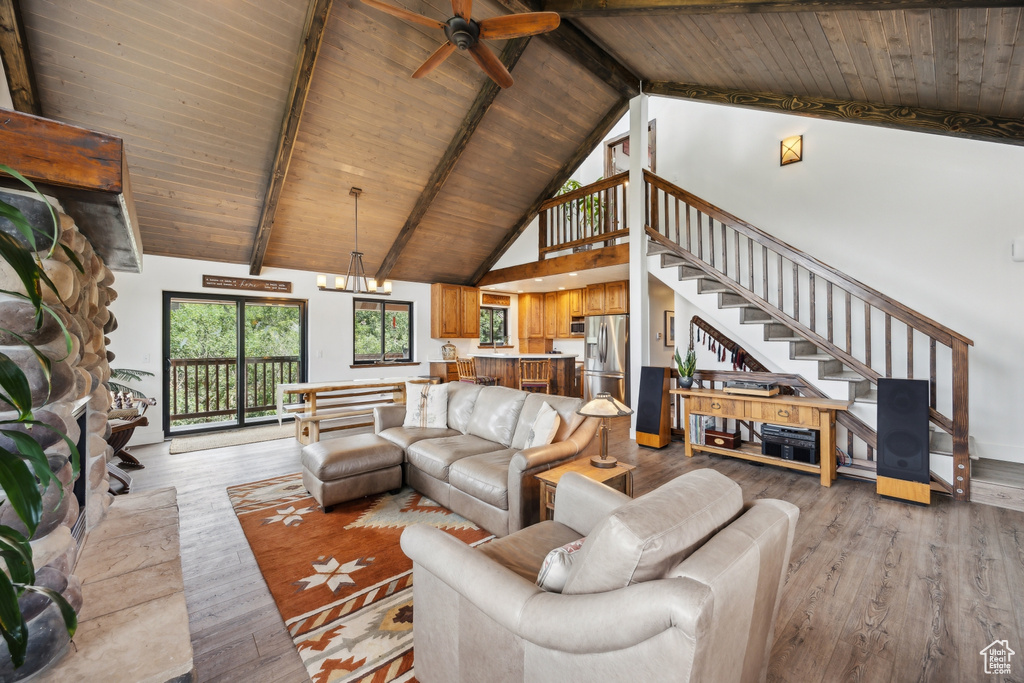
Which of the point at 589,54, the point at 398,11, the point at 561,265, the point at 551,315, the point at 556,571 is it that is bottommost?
the point at 556,571

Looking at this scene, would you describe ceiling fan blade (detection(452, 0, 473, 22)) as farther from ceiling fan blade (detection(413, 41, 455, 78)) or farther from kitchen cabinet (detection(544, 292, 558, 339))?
kitchen cabinet (detection(544, 292, 558, 339))

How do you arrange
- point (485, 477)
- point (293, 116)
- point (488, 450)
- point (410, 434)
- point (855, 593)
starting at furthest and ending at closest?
1. point (293, 116)
2. point (410, 434)
3. point (488, 450)
4. point (485, 477)
5. point (855, 593)

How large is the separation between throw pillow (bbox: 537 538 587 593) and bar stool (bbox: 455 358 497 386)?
237 inches

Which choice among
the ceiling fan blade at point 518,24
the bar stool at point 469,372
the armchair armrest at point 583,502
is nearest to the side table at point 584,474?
the armchair armrest at point 583,502

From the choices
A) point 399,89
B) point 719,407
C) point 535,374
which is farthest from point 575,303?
point 399,89

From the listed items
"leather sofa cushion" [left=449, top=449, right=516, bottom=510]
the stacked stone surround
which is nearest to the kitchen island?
"leather sofa cushion" [left=449, top=449, right=516, bottom=510]

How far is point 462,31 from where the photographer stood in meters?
3.10

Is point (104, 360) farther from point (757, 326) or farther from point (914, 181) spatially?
point (914, 181)

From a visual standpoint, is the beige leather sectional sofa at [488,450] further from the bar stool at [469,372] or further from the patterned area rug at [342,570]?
the bar stool at [469,372]

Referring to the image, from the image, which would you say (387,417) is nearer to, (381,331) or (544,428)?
(544,428)

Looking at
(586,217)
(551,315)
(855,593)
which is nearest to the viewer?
(855,593)

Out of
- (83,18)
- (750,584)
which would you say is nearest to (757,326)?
(750,584)

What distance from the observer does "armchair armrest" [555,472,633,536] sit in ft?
5.67

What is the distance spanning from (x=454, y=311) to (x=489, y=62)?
4978 mm
